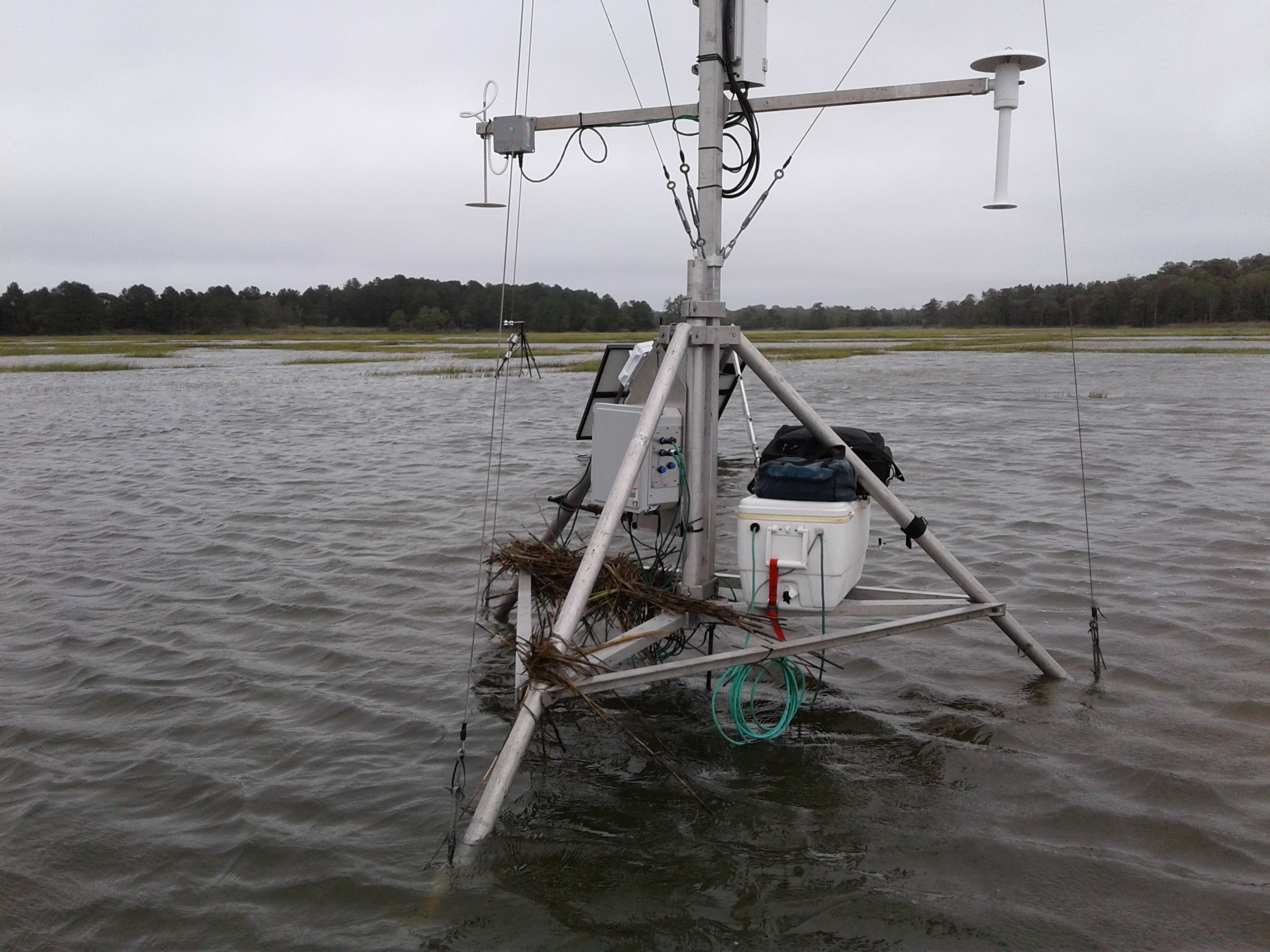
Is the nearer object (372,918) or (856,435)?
(372,918)

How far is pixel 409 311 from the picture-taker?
368ft

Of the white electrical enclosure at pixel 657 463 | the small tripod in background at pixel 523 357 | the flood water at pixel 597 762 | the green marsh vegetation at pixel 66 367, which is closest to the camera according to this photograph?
the flood water at pixel 597 762

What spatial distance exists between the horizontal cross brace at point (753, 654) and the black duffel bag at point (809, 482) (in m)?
0.77

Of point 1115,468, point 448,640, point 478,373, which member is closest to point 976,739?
point 448,640

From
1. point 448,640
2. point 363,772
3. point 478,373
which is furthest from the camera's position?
point 478,373

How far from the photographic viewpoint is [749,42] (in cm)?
605

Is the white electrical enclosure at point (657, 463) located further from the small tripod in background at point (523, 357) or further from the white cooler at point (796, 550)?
the small tripod in background at point (523, 357)

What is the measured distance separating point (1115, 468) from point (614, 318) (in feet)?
270

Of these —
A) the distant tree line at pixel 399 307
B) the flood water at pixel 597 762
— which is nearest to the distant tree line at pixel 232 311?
the distant tree line at pixel 399 307

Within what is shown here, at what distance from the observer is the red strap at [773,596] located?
5641 mm

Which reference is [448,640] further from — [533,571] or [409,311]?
[409,311]

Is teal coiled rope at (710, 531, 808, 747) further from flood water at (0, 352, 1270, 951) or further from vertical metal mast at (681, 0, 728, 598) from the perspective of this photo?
vertical metal mast at (681, 0, 728, 598)

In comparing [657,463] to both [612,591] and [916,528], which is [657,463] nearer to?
[612,591]

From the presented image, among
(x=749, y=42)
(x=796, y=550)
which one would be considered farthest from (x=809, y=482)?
(x=749, y=42)
